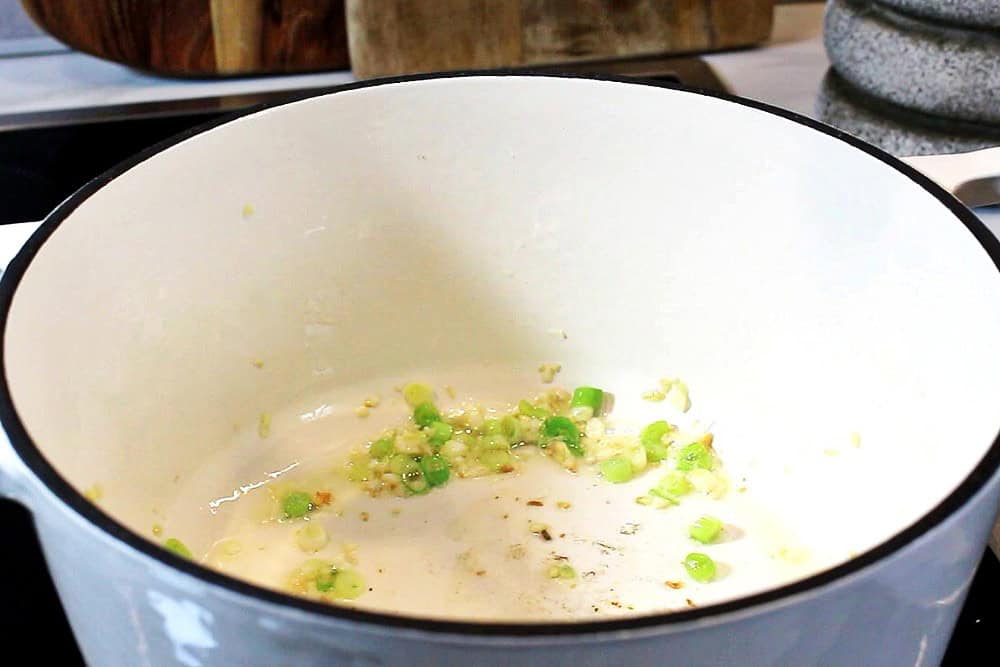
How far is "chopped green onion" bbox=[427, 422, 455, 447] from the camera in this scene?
792mm

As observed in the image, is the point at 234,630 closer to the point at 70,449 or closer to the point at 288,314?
the point at 70,449

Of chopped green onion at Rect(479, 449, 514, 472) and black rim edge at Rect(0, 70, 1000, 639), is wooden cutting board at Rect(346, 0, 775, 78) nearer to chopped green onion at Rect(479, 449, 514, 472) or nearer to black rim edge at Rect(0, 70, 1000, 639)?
chopped green onion at Rect(479, 449, 514, 472)

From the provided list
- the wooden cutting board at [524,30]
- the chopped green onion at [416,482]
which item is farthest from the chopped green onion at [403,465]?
the wooden cutting board at [524,30]

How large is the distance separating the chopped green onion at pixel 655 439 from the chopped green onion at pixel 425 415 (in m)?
0.15

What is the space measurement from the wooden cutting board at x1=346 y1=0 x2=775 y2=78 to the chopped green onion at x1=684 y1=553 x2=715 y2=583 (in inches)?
23.2

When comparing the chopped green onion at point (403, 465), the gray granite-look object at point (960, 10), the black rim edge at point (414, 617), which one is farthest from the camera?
the gray granite-look object at point (960, 10)

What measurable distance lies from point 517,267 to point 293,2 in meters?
0.43

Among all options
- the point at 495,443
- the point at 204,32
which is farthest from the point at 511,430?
the point at 204,32

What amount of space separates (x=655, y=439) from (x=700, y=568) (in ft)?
0.41

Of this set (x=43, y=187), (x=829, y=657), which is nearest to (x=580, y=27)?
(x=43, y=187)

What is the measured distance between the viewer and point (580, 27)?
3.75ft

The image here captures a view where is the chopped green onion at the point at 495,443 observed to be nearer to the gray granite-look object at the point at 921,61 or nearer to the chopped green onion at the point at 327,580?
the chopped green onion at the point at 327,580

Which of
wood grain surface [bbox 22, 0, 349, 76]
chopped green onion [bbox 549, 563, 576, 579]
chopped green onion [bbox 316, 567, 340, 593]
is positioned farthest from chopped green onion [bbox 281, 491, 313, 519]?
wood grain surface [bbox 22, 0, 349, 76]

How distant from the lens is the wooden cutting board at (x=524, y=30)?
1.08 metres
